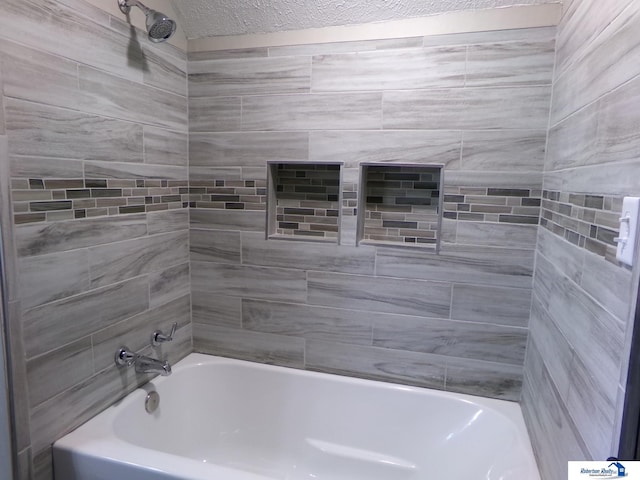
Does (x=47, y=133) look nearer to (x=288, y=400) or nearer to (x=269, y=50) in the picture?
(x=269, y=50)

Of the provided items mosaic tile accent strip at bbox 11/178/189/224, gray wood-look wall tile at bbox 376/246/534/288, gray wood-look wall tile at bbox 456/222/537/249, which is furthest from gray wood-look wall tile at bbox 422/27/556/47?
mosaic tile accent strip at bbox 11/178/189/224

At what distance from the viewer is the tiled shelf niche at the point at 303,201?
6.42 ft

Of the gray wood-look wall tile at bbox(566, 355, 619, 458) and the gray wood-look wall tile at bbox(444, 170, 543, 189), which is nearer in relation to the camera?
the gray wood-look wall tile at bbox(566, 355, 619, 458)

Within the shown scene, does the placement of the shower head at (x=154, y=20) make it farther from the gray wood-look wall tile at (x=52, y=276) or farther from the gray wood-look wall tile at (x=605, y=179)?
the gray wood-look wall tile at (x=605, y=179)

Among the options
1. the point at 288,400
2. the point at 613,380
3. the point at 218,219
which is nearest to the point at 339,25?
the point at 218,219

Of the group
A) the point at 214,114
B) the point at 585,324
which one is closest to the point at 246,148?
the point at 214,114

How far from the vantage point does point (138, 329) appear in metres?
1.73

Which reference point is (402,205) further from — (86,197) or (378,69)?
(86,197)

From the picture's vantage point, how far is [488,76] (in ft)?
5.26

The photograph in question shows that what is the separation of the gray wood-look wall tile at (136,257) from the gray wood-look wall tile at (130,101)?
0.50 meters

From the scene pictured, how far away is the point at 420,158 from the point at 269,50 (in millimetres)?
848

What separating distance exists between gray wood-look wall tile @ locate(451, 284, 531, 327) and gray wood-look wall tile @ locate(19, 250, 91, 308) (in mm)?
1470

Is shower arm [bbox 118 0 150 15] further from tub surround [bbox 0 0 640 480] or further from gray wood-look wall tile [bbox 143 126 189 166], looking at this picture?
gray wood-look wall tile [bbox 143 126 189 166]

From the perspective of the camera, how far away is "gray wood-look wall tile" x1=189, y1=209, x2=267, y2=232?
195 cm
